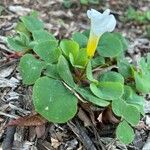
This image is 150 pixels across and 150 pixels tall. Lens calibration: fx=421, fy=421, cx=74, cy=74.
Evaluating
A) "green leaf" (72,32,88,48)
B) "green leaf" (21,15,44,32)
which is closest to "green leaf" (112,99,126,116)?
"green leaf" (72,32,88,48)

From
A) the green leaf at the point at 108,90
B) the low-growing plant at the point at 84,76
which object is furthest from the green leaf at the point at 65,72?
the green leaf at the point at 108,90

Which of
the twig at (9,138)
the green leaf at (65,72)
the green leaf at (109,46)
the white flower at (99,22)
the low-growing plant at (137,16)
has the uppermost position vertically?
the white flower at (99,22)

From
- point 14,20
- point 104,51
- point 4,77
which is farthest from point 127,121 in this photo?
point 14,20

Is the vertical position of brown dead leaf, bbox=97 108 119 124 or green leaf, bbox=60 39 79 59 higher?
green leaf, bbox=60 39 79 59

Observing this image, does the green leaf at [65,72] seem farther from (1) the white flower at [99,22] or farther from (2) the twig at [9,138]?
(2) the twig at [9,138]

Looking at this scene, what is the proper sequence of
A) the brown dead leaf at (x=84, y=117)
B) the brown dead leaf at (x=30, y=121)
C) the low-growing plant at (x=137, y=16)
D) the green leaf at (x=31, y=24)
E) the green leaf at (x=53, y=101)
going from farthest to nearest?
the low-growing plant at (x=137, y=16), the green leaf at (x=31, y=24), the brown dead leaf at (x=84, y=117), the brown dead leaf at (x=30, y=121), the green leaf at (x=53, y=101)

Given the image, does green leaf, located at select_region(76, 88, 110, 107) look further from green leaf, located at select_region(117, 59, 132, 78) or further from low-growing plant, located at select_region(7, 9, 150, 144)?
green leaf, located at select_region(117, 59, 132, 78)

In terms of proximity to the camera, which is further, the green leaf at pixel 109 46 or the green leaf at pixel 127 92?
the green leaf at pixel 109 46
